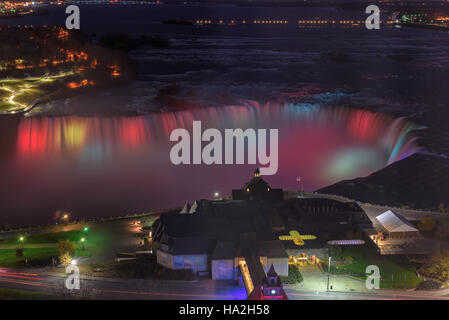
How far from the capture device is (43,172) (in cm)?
3972

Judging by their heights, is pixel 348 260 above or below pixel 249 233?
below

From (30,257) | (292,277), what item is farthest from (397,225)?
(30,257)

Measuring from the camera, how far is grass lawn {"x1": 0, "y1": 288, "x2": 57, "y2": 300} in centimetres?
1927

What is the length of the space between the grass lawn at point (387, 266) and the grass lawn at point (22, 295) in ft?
39.9

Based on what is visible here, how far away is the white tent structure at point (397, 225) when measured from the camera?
2483cm

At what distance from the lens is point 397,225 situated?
2505 cm

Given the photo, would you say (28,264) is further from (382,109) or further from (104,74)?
(104,74)

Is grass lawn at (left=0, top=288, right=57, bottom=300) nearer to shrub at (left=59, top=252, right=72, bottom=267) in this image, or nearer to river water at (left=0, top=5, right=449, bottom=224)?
shrub at (left=59, top=252, right=72, bottom=267)

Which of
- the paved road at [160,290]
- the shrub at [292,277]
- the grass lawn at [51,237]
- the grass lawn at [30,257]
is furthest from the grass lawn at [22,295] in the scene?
the shrub at [292,277]

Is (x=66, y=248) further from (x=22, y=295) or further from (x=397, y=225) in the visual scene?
(x=397, y=225)

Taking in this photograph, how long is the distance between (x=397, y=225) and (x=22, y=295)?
17314 millimetres

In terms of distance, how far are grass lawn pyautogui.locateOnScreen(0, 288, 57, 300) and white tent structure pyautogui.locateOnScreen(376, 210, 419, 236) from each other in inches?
627

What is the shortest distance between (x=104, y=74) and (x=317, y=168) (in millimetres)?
43351

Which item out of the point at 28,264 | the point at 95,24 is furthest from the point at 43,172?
the point at 95,24
